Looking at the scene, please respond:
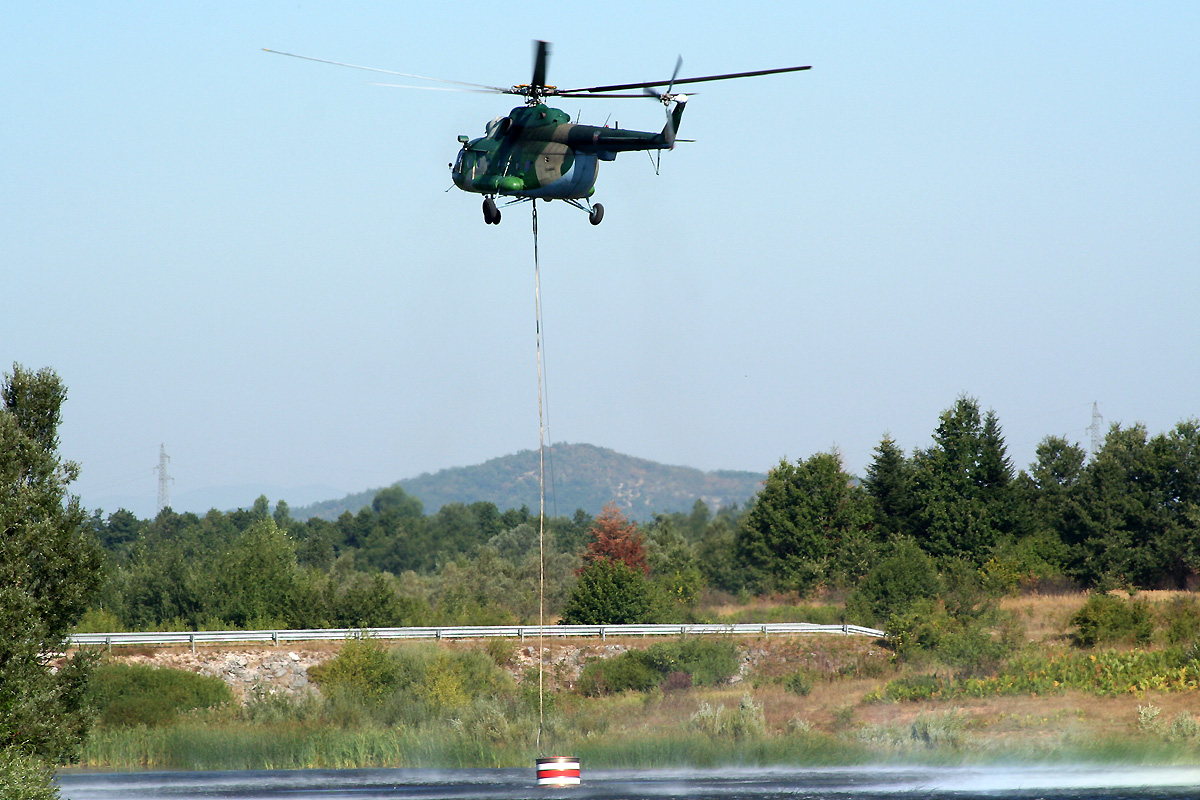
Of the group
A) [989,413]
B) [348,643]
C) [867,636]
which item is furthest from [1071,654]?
[989,413]

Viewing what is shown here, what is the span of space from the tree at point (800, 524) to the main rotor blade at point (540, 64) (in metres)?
54.2

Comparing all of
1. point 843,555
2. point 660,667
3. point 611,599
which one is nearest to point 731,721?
point 660,667

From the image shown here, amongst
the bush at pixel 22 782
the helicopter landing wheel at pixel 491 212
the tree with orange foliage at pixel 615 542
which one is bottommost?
the bush at pixel 22 782

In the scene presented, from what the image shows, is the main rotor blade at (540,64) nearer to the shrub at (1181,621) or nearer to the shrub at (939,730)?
the shrub at (939,730)

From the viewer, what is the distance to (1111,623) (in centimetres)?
4753

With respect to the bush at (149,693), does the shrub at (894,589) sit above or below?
above

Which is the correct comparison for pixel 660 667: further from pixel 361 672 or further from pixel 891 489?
pixel 891 489

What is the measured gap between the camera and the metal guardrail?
45.5 m

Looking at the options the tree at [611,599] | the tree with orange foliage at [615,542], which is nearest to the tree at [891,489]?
the tree with orange foliage at [615,542]

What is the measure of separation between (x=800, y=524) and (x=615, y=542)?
11.9m

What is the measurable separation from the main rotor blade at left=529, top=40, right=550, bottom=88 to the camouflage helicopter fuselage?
0.54 m

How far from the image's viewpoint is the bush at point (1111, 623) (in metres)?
47.2

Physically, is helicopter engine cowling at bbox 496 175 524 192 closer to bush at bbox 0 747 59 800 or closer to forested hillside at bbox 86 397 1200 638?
bush at bbox 0 747 59 800

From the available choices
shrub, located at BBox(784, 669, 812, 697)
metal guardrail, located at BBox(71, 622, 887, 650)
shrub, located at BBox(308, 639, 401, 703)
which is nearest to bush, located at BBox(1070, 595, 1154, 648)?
metal guardrail, located at BBox(71, 622, 887, 650)
